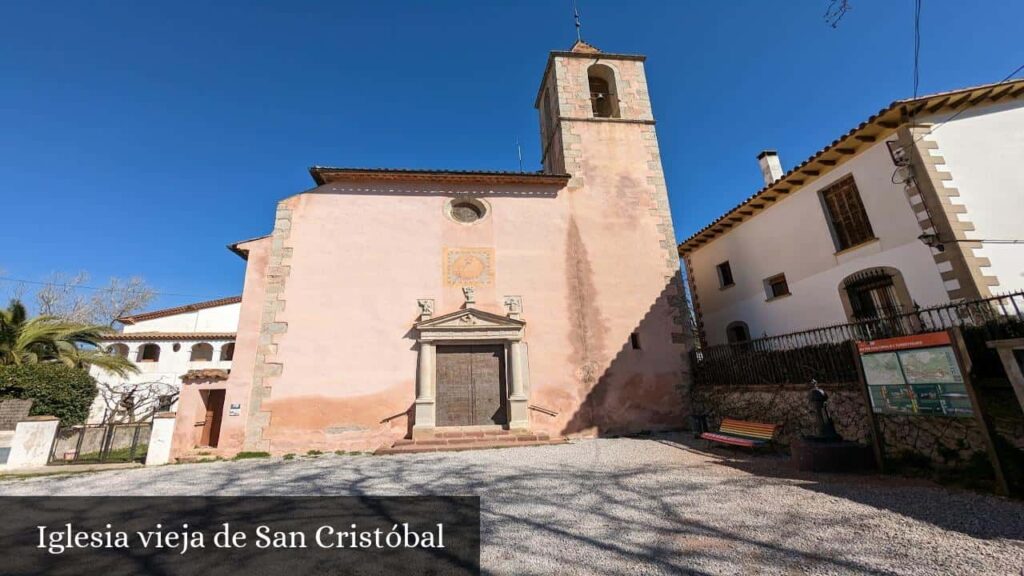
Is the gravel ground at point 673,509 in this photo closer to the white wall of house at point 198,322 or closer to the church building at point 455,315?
the church building at point 455,315

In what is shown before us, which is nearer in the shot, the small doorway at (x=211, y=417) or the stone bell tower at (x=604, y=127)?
the small doorway at (x=211, y=417)

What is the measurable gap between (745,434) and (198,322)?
104 feet

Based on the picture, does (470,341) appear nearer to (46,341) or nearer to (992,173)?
(992,173)

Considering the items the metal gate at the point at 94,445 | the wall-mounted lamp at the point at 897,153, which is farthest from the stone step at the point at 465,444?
the wall-mounted lamp at the point at 897,153

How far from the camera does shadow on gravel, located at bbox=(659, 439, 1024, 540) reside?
349 cm

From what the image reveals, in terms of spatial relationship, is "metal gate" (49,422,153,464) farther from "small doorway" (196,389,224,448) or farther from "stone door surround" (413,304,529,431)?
"stone door surround" (413,304,529,431)

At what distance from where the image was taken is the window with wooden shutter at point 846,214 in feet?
30.2

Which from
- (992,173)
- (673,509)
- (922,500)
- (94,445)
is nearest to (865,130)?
(992,173)

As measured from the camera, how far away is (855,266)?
9.20 meters

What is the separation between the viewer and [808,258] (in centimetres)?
1050

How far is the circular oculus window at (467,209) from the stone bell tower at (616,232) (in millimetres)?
2653

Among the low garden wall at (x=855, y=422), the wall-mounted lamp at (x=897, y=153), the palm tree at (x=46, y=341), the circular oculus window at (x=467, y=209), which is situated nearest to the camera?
the low garden wall at (x=855, y=422)

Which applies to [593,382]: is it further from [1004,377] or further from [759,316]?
[1004,377]

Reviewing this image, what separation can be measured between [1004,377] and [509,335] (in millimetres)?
8327
